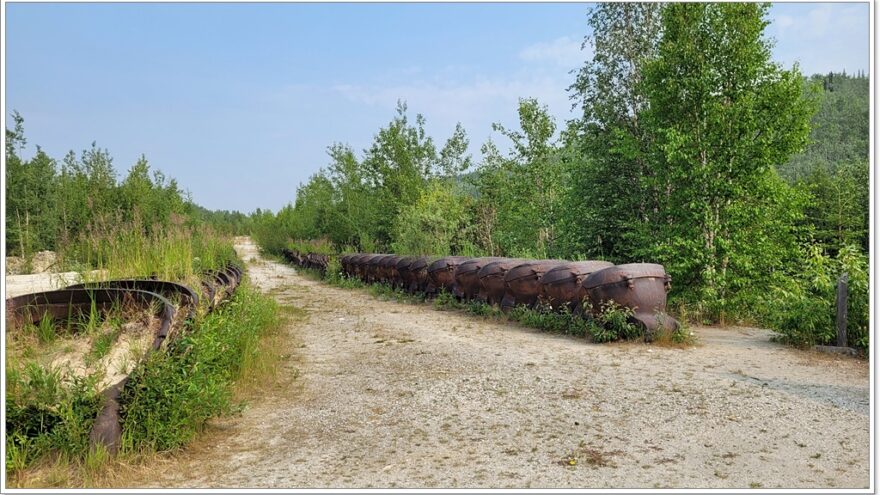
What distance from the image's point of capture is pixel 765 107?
1120cm

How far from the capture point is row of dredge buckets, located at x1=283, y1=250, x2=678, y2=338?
→ 28.8 ft

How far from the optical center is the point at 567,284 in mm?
9797

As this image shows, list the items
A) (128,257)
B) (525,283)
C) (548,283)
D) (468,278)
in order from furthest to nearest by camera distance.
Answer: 1. (468,278)
2. (525,283)
3. (548,283)
4. (128,257)

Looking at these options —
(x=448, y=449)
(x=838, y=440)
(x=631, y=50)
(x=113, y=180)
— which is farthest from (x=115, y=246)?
(x=113, y=180)

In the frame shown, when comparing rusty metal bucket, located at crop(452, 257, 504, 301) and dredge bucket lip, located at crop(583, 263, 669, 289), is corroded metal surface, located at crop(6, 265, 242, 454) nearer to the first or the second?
dredge bucket lip, located at crop(583, 263, 669, 289)

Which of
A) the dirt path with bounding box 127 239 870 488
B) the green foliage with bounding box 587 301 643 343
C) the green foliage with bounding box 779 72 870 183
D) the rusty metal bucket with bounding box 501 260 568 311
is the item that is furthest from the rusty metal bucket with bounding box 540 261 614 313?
the green foliage with bounding box 779 72 870 183

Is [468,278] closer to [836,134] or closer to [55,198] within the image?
[55,198]

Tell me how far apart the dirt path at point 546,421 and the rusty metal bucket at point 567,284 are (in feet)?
3.89

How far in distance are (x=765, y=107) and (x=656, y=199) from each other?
3133mm

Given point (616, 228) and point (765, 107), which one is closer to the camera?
point (765, 107)

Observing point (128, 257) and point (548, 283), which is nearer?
point (128, 257)

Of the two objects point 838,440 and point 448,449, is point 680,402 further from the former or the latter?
point 448,449

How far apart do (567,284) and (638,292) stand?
132 centimetres

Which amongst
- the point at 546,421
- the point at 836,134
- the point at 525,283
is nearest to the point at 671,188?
the point at 525,283
